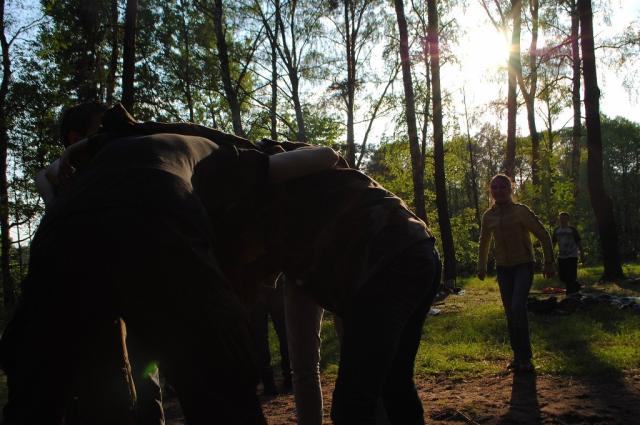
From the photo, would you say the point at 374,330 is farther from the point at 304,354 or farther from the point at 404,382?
the point at 304,354

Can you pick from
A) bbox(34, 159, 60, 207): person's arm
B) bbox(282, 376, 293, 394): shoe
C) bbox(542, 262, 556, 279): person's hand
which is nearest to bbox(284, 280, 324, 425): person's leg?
bbox(34, 159, 60, 207): person's arm

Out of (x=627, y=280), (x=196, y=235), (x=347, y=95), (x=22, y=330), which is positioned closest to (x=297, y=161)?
(x=196, y=235)

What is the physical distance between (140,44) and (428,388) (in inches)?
666

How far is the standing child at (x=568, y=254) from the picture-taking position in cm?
1159

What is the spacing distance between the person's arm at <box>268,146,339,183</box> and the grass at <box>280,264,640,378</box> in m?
4.51

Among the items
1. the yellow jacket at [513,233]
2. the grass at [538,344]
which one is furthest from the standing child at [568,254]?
the yellow jacket at [513,233]

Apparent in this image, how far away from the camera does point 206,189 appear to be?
149 cm

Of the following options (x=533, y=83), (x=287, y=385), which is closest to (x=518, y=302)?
(x=287, y=385)

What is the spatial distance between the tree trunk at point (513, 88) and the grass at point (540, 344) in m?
10.5

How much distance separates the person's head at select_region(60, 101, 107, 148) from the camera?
8.37 ft

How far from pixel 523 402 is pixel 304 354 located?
2788 millimetres

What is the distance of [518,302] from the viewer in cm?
564

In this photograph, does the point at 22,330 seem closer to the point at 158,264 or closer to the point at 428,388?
the point at 158,264

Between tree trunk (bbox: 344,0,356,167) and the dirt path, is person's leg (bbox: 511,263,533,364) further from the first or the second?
tree trunk (bbox: 344,0,356,167)
